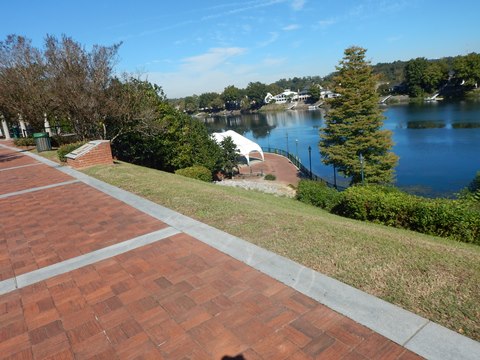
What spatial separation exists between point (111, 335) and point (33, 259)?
2.62 metres

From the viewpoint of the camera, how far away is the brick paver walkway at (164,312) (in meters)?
2.91

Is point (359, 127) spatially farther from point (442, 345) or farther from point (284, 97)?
point (284, 97)

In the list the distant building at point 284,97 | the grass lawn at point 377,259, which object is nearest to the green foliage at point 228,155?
the grass lawn at point 377,259

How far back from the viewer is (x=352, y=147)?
2555 centimetres

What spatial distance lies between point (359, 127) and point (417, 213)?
708 inches

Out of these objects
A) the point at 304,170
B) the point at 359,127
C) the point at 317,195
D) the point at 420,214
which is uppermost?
the point at 359,127

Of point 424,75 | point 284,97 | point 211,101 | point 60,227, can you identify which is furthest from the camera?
point 211,101

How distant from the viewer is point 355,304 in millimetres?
3361

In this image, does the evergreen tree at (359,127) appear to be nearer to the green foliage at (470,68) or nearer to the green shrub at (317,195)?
the green shrub at (317,195)

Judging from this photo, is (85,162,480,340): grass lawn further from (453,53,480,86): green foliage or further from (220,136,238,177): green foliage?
(453,53,480,86): green foliage

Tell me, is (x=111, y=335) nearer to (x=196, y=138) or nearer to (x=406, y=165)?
(x=196, y=138)

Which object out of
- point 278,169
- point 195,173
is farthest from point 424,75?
point 195,173

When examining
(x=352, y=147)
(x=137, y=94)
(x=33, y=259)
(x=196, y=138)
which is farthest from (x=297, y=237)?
(x=196, y=138)

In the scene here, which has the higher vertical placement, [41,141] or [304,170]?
[41,141]
